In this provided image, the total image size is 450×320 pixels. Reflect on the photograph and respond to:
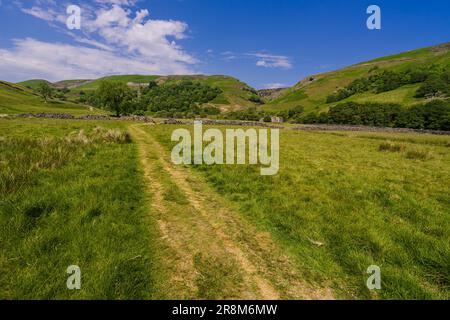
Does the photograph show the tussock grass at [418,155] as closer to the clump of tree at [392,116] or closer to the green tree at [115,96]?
the clump of tree at [392,116]

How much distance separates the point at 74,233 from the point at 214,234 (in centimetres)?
356

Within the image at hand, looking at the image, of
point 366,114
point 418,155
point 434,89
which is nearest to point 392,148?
point 418,155

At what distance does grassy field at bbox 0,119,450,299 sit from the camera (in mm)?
4578

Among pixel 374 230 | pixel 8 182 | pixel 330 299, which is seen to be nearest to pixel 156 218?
pixel 330 299

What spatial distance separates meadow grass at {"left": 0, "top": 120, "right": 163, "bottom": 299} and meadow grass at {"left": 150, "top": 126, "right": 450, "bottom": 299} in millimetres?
3507

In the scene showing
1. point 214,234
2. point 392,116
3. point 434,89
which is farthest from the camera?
point 434,89

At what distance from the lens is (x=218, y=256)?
5.61 meters

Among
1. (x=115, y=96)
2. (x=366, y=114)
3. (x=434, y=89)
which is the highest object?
(x=434, y=89)

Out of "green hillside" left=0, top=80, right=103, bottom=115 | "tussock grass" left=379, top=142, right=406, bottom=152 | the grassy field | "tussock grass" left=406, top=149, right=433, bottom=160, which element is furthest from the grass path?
"green hillside" left=0, top=80, right=103, bottom=115

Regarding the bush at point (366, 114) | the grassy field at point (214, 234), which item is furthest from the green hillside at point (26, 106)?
the bush at point (366, 114)

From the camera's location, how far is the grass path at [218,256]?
15.0 ft

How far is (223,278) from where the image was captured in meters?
4.86

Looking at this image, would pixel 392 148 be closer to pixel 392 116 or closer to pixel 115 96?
pixel 115 96

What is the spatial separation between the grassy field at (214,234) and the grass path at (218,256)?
3cm
